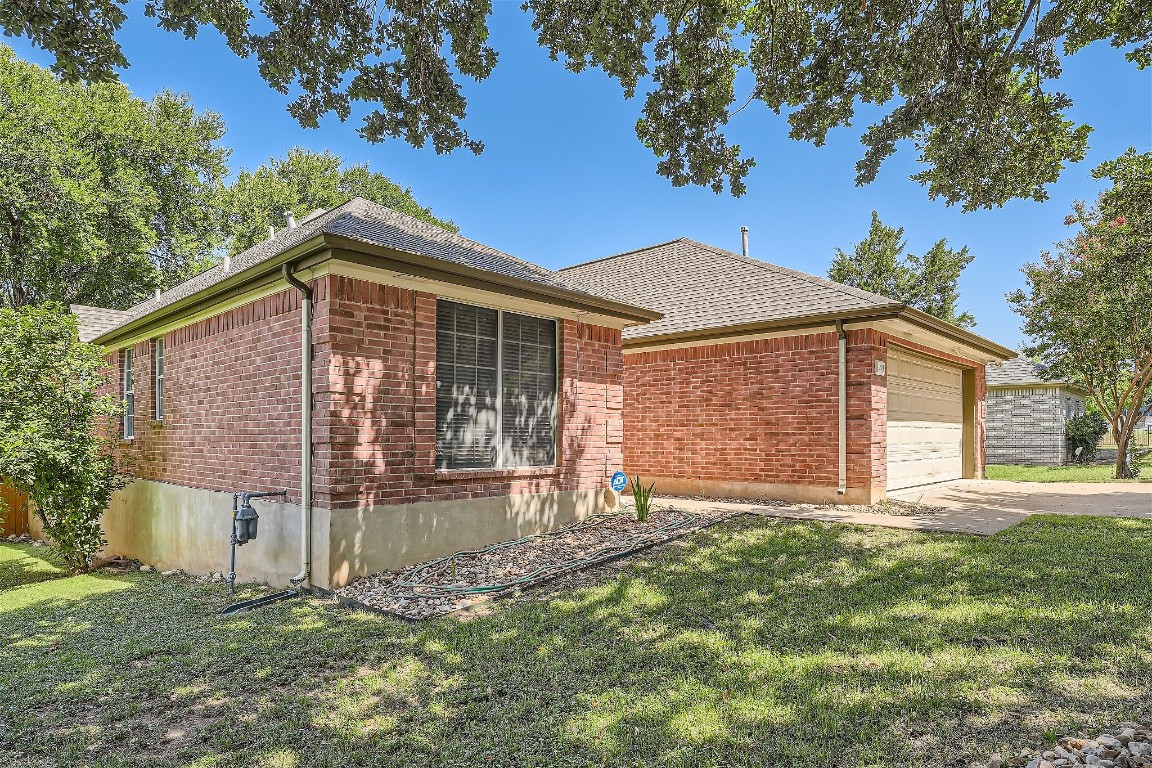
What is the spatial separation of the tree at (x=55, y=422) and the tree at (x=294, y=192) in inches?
643

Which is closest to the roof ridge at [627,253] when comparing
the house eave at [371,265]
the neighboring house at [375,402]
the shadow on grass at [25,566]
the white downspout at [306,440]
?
the house eave at [371,265]

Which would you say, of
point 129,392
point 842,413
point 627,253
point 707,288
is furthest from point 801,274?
point 129,392

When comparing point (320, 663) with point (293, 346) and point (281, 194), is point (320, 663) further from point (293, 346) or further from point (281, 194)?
point (281, 194)

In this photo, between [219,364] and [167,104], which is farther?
[167,104]

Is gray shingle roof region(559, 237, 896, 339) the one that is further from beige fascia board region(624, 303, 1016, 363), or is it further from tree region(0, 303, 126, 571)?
tree region(0, 303, 126, 571)

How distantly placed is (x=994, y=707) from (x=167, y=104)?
31.3 meters

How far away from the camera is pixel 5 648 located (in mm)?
5195

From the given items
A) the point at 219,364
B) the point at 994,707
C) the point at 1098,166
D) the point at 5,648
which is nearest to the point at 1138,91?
the point at 1098,166

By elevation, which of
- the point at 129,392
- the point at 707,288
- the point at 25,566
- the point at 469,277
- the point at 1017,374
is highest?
the point at 707,288

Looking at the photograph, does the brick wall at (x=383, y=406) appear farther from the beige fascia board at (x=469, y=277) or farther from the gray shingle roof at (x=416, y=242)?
the gray shingle roof at (x=416, y=242)

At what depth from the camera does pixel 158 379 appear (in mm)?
9492

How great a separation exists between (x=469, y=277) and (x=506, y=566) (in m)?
3.25

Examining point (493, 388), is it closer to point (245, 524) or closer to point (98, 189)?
point (245, 524)

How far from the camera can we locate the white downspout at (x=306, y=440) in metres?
6.16
